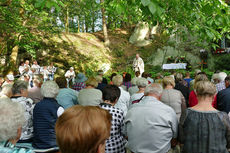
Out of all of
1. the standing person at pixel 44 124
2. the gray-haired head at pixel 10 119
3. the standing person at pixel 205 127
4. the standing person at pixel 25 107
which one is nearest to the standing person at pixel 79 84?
the standing person at pixel 25 107

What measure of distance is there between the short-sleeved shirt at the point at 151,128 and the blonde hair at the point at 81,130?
4.18ft

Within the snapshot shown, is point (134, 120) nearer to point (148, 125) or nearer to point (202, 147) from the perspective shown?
point (148, 125)

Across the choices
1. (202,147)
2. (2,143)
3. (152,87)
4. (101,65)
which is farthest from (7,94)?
(101,65)

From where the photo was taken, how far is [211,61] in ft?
52.9

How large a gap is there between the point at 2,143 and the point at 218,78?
4.88 meters

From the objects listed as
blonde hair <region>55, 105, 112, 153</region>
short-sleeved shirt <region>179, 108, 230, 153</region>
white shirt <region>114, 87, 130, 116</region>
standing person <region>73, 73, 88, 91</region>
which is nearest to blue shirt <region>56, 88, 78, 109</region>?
white shirt <region>114, 87, 130, 116</region>

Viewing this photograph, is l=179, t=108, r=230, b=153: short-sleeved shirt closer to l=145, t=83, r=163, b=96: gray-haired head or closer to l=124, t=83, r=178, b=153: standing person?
l=124, t=83, r=178, b=153: standing person

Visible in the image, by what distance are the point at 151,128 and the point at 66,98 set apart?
7.45ft

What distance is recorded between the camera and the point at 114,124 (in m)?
2.62

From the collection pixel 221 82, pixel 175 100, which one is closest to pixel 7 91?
pixel 175 100

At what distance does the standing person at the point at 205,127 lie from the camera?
81.4 inches

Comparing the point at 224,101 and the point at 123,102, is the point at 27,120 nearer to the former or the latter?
the point at 123,102

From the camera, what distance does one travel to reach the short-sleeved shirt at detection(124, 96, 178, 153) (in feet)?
7.62

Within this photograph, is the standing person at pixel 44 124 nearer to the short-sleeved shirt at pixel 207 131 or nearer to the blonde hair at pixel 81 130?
the blonde hair at pixel 81 130
